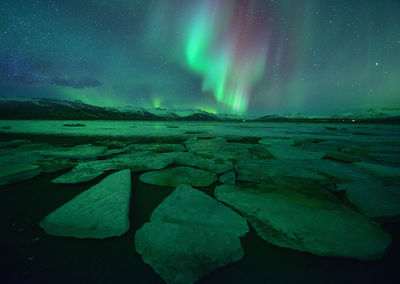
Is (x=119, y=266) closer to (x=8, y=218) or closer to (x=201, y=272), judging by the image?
(x=201, y=272)

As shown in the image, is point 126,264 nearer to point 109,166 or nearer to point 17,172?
point 109,166

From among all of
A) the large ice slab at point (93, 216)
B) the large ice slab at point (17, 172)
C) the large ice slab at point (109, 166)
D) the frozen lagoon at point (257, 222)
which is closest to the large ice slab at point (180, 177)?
the frozen lagoon at point (257, 222)

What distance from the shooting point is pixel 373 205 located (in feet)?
4.93

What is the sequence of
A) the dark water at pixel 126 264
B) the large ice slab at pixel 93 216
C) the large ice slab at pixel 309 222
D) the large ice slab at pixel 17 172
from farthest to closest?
the large ice slab at pixel 17 172 → the large ice slab at pixel 93 216 → the large ice slab at pixel 309 222 → the dark water at pixel 126 264

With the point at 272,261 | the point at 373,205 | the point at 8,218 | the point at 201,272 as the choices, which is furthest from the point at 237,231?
the point at 8,218

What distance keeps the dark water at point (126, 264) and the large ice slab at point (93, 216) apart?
2.1 inches

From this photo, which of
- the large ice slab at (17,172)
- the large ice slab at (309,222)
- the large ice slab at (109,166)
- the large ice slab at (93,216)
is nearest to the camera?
the large ice slab at (309,222)

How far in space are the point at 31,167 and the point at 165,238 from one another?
2.61 metres

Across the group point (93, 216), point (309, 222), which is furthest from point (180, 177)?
point (309, 222)

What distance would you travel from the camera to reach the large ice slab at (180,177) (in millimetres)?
2111

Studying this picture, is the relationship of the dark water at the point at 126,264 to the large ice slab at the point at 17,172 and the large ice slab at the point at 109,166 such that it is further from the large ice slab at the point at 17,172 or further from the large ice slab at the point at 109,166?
the large ice slab at the point at 17,172

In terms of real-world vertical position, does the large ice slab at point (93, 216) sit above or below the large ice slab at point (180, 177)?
below

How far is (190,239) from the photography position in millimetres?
1125

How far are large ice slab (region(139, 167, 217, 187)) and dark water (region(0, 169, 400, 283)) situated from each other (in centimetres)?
85
